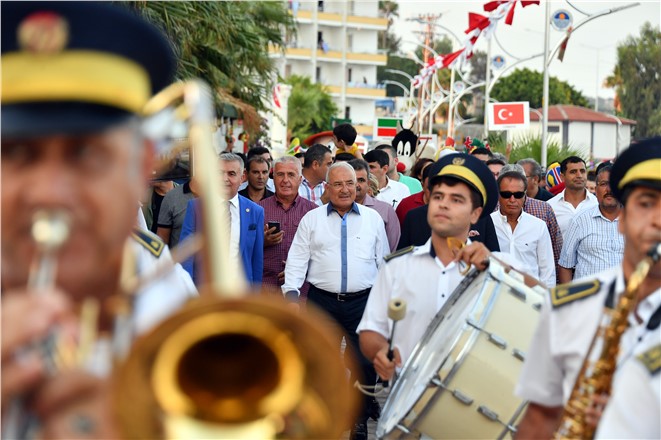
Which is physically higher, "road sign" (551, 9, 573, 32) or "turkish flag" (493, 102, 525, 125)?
Answer: "road sign" (551, 9, 573, 32)

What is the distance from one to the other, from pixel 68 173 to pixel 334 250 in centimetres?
700

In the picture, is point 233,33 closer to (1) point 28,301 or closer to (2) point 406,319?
(2) point 406,319

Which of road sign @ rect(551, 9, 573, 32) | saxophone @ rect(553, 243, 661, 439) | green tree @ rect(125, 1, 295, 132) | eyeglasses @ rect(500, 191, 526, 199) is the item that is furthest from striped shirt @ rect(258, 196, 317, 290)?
road sign @ rect(551, 9, 573, 32)

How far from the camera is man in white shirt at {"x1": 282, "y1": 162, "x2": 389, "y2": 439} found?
8898 mm

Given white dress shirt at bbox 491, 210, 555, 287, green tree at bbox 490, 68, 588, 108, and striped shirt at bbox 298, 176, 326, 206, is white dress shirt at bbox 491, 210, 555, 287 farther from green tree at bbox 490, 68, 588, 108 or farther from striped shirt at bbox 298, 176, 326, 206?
green tree at bbox 490, 68, 588, 108

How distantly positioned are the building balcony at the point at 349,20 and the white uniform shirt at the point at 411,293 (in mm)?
106348

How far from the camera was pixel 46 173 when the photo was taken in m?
2.03

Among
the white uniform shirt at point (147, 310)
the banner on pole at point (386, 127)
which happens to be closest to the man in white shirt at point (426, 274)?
the white uniform shirt at point (147, 310)

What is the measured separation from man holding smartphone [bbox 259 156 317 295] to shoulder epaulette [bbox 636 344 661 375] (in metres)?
6.68

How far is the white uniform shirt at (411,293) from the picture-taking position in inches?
242

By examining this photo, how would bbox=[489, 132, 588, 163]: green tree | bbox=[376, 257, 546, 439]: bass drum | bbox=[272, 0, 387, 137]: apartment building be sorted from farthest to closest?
bbox=[272, 0, 387, 137]: apartment building
bbox=[489, 132, 588, 163]: green tree
bbox=[376, 257, 546, 439]: bass drum

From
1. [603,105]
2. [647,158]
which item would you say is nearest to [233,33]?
[647,158]

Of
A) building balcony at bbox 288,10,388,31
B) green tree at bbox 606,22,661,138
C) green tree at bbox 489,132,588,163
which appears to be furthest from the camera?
building balcony at bbox 288,10,388,31

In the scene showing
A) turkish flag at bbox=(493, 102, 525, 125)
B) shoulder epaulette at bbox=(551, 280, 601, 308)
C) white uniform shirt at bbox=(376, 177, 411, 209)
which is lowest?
white uniform shirt at bbox=(376, 177, 411, 209)
